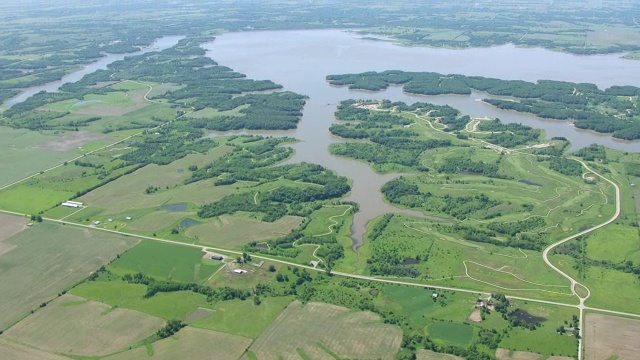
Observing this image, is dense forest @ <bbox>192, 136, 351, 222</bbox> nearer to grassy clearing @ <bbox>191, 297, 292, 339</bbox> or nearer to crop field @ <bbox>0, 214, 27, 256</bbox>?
grassy clearing @ <bbox>191, 297, 292, 339</bbox>

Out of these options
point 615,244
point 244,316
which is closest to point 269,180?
point 244,316

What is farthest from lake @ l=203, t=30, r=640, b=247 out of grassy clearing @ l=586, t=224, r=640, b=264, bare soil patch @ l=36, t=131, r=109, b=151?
bare soil patch @ l=36, t=131, r=109, b=151

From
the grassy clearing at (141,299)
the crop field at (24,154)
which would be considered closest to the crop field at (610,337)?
the grassy clearing at (141,299)

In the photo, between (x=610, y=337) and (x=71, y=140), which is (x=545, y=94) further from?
(x=71, y=140)

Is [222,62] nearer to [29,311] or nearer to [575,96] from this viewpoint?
[575,96]

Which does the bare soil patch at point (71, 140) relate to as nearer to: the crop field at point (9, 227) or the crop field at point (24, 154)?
the crop field at point (24, 154)

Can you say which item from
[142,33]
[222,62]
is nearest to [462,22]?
[222,62]

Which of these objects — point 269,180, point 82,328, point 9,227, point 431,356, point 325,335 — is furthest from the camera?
point 269,180
